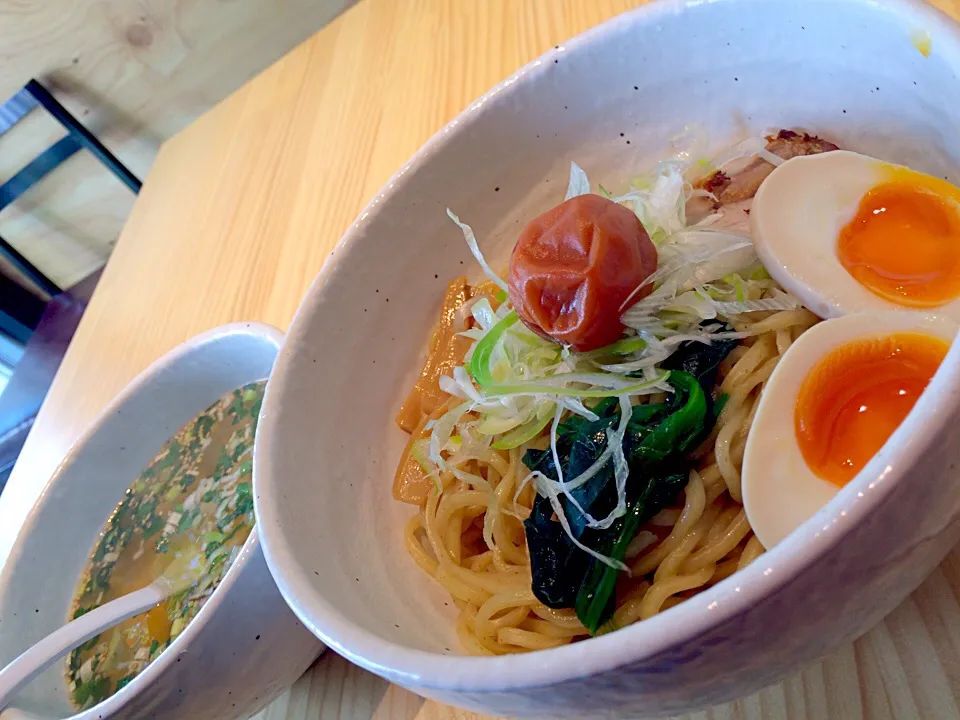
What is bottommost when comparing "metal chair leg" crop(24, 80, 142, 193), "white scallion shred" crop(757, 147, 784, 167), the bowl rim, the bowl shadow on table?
the bowl shadow on table

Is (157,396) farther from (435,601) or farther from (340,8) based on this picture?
(340,8)

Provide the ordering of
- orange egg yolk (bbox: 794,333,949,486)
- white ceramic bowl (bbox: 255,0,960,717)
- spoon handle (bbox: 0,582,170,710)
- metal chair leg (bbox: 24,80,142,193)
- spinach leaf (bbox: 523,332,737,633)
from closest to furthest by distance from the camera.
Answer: white ceramic bowl (bbox: 255,0,960,717)
orange egg yolk (bbox: 794,333,949,486)
spinach leaf (bbox: 523,332,737,633)
spoon handle (bbox: 0,582,170,710)
metal chair leg (bbox: 24,80,142,193)

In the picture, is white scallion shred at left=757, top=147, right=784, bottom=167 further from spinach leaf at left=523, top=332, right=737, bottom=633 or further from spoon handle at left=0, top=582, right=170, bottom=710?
spoon handle at left=0, top=582, right=170, bottom=710

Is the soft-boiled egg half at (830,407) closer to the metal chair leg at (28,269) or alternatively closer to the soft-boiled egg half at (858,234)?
the soft-boiled egg half at (858,234)

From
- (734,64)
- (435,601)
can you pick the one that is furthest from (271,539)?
(734,64)

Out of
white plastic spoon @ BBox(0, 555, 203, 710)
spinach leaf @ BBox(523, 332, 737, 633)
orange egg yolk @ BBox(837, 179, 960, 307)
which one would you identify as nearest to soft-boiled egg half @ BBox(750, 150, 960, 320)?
orange egg yolk @ BBox(837, 179, 960, 307)

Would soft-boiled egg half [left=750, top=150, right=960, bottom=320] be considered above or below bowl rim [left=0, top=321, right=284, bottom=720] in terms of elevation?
below

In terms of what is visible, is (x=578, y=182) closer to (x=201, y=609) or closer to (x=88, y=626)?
(x=201, y=609)

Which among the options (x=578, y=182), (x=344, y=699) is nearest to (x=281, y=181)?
(x=578, y=182)
